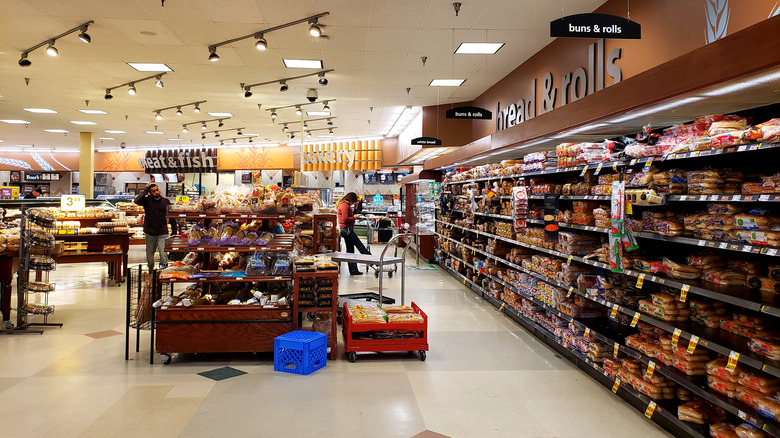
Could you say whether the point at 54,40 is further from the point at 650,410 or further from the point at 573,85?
the point at 650,410

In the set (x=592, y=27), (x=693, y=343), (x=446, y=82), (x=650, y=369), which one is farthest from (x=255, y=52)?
(x=693, y=343)

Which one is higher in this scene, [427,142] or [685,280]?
[427,142]

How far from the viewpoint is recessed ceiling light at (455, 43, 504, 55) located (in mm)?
7352

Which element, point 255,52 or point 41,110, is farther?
point 41,110

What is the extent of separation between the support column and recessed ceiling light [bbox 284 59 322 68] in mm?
10929

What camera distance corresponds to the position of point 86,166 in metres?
16.4

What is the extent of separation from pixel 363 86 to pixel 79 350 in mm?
7128

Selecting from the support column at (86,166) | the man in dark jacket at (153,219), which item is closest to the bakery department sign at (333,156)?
the support column at (86,166)

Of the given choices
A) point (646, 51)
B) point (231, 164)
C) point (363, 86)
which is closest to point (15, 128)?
point (231, 164)

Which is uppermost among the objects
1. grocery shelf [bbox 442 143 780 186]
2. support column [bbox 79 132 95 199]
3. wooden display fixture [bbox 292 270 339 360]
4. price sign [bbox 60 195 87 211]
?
support column [bbox 79 132 95 199]

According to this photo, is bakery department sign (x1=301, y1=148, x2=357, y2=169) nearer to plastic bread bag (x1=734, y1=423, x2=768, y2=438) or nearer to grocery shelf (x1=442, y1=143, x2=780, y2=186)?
grocery shelf (x1=442, y1=143, x2=780, y2=186)

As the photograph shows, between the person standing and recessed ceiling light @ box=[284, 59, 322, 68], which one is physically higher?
recessed ceiling light @ box=[284, 59, 322, 68]

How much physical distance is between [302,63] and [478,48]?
3.07m

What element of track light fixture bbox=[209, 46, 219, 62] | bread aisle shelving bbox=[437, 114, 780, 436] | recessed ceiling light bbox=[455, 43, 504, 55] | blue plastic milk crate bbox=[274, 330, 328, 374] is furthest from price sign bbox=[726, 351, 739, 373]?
track light fixture bbox=[209, 46, 219, 62]
